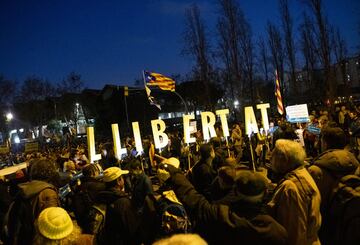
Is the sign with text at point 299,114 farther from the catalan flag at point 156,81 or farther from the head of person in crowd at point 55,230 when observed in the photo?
the head of person in crowd at point 55,230

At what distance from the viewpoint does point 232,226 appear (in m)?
2.50

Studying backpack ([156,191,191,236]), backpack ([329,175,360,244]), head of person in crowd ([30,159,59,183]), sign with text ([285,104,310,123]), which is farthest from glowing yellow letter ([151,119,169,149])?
backpack ([329,175,360,244])

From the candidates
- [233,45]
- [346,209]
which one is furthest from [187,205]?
[233,45]

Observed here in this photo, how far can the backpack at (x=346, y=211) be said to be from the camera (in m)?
3.15

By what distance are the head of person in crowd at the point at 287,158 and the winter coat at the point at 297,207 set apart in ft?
0.44

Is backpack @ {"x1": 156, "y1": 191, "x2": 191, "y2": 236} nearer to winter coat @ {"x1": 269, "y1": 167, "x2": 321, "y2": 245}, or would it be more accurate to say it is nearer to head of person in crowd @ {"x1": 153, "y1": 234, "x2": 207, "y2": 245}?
winter coat @ {"x1": 269, "y1": 167, "x2": 321, "y2": 245}

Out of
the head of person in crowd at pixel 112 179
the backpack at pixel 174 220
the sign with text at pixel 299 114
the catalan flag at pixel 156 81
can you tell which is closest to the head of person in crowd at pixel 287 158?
the backpack at pixel 174 220

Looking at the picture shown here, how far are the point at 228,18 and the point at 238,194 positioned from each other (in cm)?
3220

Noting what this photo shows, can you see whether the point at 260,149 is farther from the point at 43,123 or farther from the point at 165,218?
the point at 43,123

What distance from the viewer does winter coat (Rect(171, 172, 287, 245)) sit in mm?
2508

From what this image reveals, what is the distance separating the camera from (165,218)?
3.15m

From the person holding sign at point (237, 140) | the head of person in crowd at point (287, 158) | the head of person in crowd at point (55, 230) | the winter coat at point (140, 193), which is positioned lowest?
the person holding sign at point (237, 140)

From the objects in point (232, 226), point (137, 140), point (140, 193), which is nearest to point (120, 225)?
point (140, 193)

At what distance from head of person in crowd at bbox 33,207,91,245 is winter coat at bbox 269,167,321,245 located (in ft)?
5.56
